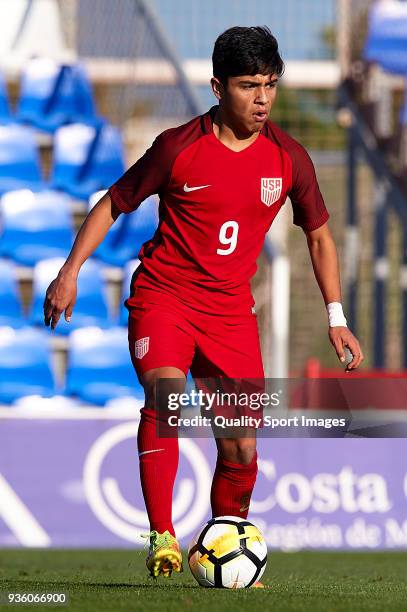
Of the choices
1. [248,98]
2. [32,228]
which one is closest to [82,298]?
[32,228]

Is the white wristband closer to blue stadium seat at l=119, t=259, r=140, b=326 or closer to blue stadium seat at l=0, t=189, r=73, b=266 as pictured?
blue stadium seat at l=119, t=259, r=140, b=326

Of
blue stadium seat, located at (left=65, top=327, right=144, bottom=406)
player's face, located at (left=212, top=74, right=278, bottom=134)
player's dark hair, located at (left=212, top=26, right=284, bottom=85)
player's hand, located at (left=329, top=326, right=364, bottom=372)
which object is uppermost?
player's dark hair, located at (left=212, top=26, right=284, bottom=85)

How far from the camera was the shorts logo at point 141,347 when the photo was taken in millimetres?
4863

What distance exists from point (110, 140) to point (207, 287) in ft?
24.5

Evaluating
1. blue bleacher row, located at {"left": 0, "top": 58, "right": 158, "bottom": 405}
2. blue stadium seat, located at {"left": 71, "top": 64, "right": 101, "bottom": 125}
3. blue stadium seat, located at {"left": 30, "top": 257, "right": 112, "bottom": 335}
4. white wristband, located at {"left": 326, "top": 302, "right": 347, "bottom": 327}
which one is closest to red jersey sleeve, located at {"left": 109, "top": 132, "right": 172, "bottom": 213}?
white wristband, located at {"left": 326, "top": 302, "right": 347, "bottom": 327}

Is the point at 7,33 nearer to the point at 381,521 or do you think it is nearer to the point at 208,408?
the point at 381,521

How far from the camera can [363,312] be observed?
814 inches

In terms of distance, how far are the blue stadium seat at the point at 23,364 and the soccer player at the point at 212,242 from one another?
5488 millimetres

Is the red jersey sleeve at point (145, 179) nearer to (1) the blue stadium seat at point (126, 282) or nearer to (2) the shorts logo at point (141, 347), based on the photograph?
(2) the shorts logo at point (141, 347)

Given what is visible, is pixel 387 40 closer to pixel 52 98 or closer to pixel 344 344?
pixel 52 98

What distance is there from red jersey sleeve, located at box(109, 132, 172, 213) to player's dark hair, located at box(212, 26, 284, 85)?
1.23 feet

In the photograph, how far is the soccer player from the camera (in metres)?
4.80

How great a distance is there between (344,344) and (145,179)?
95cm

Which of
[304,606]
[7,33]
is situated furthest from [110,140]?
[304,606]
